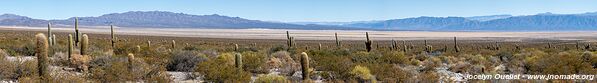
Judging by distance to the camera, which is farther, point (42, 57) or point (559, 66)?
point (559, 66)

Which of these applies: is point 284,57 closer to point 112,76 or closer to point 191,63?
point 191,63

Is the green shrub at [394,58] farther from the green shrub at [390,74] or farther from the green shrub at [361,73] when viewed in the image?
the green shrub at [361,73]

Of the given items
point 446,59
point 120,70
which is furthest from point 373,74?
point 446,59

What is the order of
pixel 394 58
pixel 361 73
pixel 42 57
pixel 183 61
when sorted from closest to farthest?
pixel 42 57 → pixel 361 73 → pixel 183 61 → pixel 394 58

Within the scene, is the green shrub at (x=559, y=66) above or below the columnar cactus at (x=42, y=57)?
below

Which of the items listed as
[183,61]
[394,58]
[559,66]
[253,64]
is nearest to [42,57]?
[183,61]

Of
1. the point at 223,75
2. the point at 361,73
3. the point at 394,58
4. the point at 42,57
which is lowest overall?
the point at 394,58

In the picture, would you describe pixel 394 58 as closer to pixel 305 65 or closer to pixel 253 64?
pixel 253 64

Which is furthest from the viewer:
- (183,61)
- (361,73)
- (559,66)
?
(183,61)

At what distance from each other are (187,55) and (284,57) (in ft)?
15.7

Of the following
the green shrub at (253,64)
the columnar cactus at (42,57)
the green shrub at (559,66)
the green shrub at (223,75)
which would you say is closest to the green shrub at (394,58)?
the green shrub at (559,66)

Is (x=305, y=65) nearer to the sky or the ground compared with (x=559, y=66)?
nearer to the sky

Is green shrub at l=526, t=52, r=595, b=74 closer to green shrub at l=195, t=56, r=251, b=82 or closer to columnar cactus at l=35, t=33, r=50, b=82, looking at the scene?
green shrub at l=195, t=56, r=251, b=82

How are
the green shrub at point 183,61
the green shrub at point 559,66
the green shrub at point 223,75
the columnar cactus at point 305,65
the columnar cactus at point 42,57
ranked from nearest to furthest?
the columnar cactus at point 42,57 < the green shrub at point 223,75 < the columnar cactus at point 305,65 < the green shrub at point 559,66 < the green shrub at point 183,61
